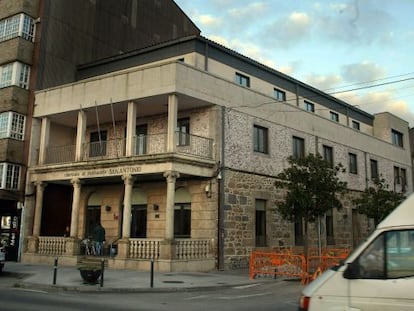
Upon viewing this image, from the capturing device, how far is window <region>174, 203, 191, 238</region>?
2272 centimetres

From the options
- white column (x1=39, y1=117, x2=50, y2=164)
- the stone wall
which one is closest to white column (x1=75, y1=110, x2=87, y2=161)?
white column (x1=39, y1=117, x2=50, y2=164)

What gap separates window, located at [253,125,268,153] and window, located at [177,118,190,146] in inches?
147

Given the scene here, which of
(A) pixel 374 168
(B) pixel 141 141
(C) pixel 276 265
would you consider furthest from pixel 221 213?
(A) pixel 374 168

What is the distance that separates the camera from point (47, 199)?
27.0m

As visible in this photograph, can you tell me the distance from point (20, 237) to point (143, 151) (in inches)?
332

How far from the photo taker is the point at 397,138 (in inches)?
1641

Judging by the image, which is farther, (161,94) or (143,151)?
(143,151)

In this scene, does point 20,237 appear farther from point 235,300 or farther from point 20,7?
point 235,300

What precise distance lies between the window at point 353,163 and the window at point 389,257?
28.9 m

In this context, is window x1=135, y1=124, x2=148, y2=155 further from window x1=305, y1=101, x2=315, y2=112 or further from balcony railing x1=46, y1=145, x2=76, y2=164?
window x1=305, y1=101, x2=315, y2=112

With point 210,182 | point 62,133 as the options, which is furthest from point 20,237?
point 210,182

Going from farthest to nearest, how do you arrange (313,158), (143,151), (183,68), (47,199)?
(47,199) < (143,151) < (183,68) < (313,158)

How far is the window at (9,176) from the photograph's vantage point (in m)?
25.5

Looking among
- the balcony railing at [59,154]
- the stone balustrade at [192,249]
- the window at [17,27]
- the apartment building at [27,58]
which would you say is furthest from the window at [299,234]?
the window at [17,27]
